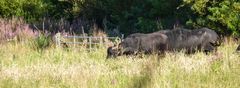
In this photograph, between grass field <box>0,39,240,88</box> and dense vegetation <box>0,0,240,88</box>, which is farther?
dense vegetation <box>0,0,240,88</box>

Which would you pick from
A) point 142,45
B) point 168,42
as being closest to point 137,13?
point 168,42

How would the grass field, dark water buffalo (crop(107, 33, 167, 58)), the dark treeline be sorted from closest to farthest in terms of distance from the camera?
the grass field → dark water buffalo (crop(107, 33, 167, 58)) → the dark treeline

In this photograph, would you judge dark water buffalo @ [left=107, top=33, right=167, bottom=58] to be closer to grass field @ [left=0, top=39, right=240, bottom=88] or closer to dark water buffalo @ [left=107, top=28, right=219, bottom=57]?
dark water buffalo @ [left=107, top=28, right=219, bottom=57]

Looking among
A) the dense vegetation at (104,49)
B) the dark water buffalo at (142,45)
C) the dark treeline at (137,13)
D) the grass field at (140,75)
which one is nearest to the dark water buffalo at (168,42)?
the dark water buffalo at (142,45)

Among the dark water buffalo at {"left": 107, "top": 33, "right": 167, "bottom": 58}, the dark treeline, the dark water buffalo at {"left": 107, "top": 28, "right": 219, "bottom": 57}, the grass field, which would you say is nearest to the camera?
the grass field

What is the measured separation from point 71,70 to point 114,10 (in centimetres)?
852

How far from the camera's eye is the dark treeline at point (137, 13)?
12930mm

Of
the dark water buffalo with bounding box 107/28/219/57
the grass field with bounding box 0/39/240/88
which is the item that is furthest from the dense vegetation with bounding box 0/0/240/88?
the dark water buffalo with bounding box 107/28/219/57

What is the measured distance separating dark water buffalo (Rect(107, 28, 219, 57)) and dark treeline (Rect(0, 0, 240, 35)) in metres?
1.41

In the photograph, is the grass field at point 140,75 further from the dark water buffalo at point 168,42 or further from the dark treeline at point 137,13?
the dark treeline at point 137,13

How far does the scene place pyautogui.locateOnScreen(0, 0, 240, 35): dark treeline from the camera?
12930 millimetres

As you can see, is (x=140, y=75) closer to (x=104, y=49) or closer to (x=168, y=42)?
(x=168, y=42)

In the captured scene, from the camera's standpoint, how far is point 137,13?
604 inches

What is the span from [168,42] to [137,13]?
13.7ft
